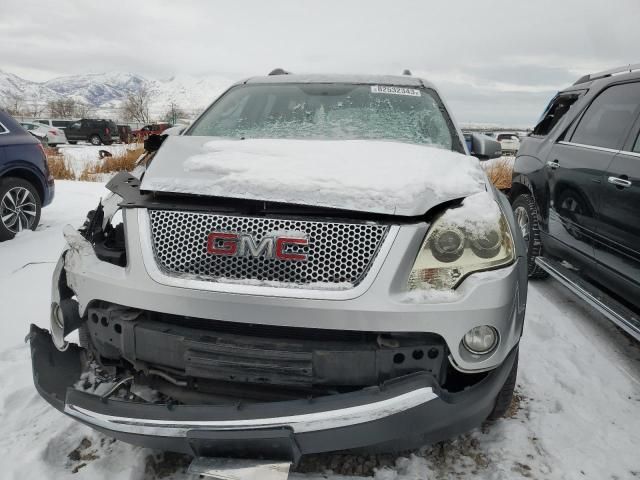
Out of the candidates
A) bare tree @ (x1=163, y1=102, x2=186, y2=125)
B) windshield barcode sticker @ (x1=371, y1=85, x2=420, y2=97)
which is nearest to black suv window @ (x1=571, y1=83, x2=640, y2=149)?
windshield barcode sticker @ (x1=371, y1=85, x2=420, y2=97)

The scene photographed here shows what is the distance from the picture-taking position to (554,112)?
461 cm

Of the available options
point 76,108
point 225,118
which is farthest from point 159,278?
point 76,108

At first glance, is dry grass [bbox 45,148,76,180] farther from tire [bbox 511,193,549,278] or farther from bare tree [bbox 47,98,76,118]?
bare tree [bbox 47,98,76,118]

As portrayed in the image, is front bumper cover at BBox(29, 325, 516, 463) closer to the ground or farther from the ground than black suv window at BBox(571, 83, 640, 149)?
closer to the ground

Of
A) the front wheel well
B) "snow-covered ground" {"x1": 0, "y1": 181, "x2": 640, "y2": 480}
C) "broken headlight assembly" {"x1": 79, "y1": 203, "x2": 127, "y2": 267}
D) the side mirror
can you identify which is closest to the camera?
"snow-covered ground" {"x1": 0, "y1": 181, "x2": 640, "y2": 480}

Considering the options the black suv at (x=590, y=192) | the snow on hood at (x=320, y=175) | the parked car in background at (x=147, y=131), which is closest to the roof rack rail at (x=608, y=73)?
the black suv at (x=590, y=192)

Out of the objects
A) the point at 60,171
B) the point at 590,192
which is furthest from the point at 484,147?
the point at 60,171

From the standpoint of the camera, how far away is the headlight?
70.2 inches

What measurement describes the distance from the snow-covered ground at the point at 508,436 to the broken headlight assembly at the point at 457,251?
34.7 inches

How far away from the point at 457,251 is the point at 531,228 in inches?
115

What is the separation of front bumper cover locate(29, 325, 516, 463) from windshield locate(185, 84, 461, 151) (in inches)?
→ 63.8

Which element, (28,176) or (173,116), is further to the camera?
(173,116)

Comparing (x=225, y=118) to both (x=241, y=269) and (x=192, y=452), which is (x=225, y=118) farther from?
(x=192, y=452)

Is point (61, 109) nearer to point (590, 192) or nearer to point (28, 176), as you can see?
point (28, 176)
